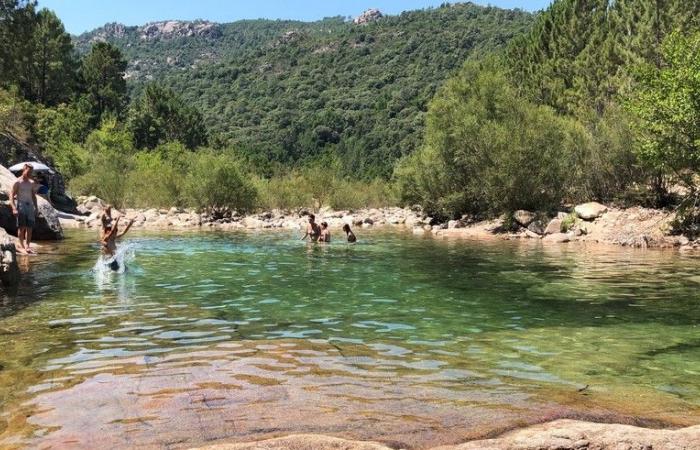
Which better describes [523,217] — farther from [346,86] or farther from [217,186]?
[346,86]

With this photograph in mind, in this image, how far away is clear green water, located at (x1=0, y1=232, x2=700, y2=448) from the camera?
5188 mm

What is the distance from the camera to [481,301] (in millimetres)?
11672

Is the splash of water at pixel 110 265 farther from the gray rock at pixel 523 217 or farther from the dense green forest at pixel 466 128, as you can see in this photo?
the gray rock at pixel 523 217

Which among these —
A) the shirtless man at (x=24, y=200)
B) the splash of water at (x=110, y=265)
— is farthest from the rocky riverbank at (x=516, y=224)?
the splash of water at (x=110, y=265)

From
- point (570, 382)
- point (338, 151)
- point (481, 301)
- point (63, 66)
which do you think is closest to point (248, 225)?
point (481, 301)

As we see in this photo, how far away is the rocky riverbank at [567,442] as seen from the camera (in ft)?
13.2

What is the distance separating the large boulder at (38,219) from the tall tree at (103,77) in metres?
61.9

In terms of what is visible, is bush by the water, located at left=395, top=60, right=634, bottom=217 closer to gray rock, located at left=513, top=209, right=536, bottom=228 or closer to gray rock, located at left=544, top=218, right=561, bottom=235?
gray rock, located at left=513, top=209, right=536, bottom=228

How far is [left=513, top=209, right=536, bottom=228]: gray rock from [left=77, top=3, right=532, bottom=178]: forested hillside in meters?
51.2

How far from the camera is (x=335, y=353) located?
759 centimetres

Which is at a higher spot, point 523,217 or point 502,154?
point 502,154

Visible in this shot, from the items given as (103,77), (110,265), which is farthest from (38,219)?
(103,77)

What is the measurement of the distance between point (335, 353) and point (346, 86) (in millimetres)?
121305

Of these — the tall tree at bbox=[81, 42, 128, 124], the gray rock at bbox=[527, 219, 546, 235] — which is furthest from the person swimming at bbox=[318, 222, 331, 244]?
the tall tree at bbox=[81, 42, 128, 124]
